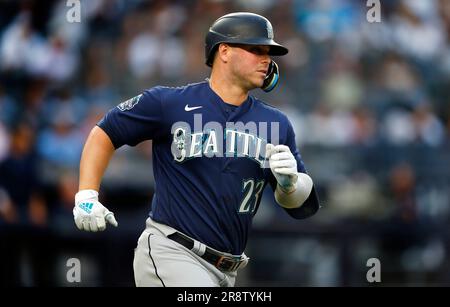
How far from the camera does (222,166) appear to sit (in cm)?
492

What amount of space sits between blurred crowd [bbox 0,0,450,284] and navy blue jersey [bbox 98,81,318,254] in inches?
176

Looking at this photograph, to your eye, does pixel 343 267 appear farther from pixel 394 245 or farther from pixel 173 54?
pixel 173 54

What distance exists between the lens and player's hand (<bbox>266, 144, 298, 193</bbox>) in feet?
15.4

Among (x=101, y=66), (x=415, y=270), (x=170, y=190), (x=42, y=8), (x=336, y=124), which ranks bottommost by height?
(x=415, y=270)

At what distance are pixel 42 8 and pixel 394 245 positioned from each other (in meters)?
5.16

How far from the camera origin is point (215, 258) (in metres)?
4.87

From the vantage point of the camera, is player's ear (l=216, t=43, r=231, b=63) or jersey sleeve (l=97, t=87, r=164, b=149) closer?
jersey sleeve (l=97, t=87, r=164, b=149)

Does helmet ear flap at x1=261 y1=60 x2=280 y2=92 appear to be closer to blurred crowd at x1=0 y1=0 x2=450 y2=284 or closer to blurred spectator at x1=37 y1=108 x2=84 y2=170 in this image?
blurred crowd at x1=0 y1=0 x2=450 y2=284

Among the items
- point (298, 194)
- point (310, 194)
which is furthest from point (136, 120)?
point (310, 194)

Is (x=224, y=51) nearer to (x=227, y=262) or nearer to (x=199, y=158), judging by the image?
(x=199, y=158)

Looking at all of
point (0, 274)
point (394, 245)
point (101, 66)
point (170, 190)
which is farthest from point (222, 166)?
point (101, 66)

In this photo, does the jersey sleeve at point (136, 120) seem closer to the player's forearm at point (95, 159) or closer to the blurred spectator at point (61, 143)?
the player's forearm at point (95, 159)

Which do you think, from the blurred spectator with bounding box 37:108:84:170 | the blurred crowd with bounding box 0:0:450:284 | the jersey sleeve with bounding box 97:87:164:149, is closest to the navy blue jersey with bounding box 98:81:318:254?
the jersey sleeve with bounding box 97:87:164:149

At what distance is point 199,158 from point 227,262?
0.60m
